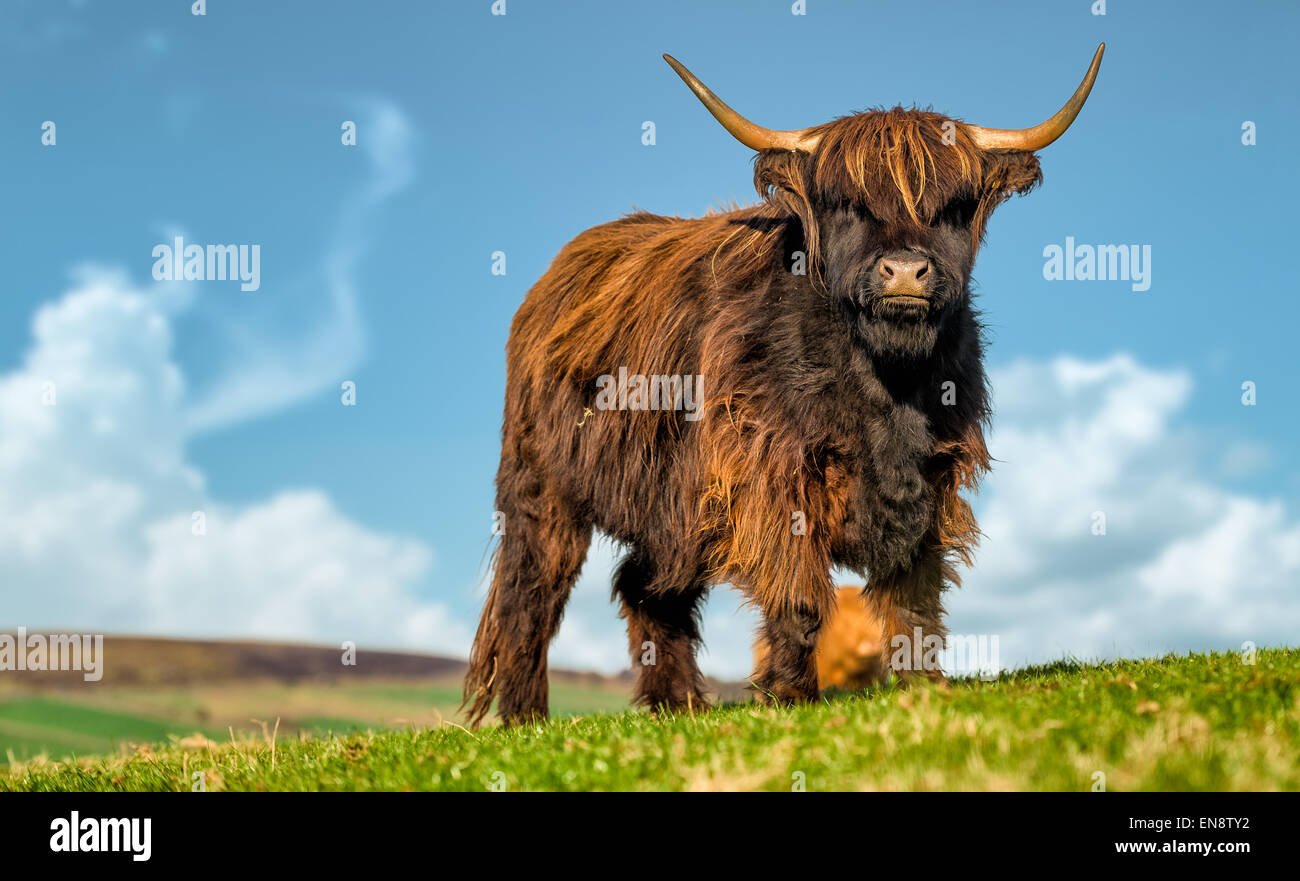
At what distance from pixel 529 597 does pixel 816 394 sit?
3.23m

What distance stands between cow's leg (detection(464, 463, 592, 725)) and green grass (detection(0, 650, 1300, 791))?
2.35 meters

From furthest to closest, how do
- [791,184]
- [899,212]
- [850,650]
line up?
[850,650]
[791,184]
[899,212]

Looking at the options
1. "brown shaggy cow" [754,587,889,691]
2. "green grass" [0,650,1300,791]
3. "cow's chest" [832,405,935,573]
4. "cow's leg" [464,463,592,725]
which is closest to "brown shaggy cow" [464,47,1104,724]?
"cow's chest" [832,405,935,573]

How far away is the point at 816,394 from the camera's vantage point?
6.41 meters

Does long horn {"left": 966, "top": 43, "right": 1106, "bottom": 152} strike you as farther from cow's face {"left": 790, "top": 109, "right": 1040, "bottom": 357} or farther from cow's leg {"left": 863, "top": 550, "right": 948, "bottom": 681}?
cow's leg {"left": 863, "top": 550, "right": 948, "bottom": 681}

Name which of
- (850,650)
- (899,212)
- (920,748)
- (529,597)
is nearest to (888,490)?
(899,212)

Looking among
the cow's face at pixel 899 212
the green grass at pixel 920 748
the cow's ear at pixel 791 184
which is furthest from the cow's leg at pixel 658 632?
the cow's face at pixel 899 212

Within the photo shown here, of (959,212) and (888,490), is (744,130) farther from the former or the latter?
(888,490)

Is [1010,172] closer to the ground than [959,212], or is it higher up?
higher up

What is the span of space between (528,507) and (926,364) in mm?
3484
